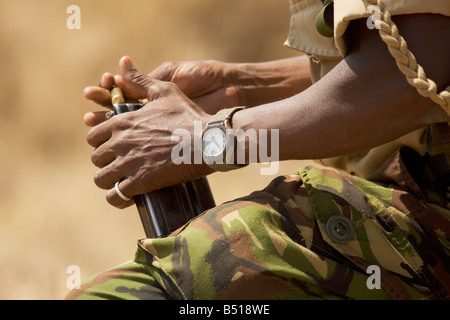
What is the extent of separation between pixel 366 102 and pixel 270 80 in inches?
27.1

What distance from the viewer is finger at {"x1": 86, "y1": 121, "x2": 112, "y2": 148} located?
140 centimetres

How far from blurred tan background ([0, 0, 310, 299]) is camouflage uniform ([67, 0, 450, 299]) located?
200 centimetres

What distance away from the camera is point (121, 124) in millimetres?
1376

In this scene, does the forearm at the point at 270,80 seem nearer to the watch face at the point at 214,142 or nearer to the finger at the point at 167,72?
→ the finger at the point at 167,72

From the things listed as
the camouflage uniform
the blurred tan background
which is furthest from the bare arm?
the blurred tan background

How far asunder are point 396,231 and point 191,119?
1.40 feet

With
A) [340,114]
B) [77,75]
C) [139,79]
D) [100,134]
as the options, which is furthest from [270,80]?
[77,75]

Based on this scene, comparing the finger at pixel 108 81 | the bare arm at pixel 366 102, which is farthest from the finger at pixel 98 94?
the bare arm at pixel 366 102

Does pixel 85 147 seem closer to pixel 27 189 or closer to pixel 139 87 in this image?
pixel 27 189

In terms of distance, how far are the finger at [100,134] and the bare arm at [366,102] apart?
39cm

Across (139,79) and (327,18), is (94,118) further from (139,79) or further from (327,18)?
(327,18)

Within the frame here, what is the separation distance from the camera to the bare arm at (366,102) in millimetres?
1040
